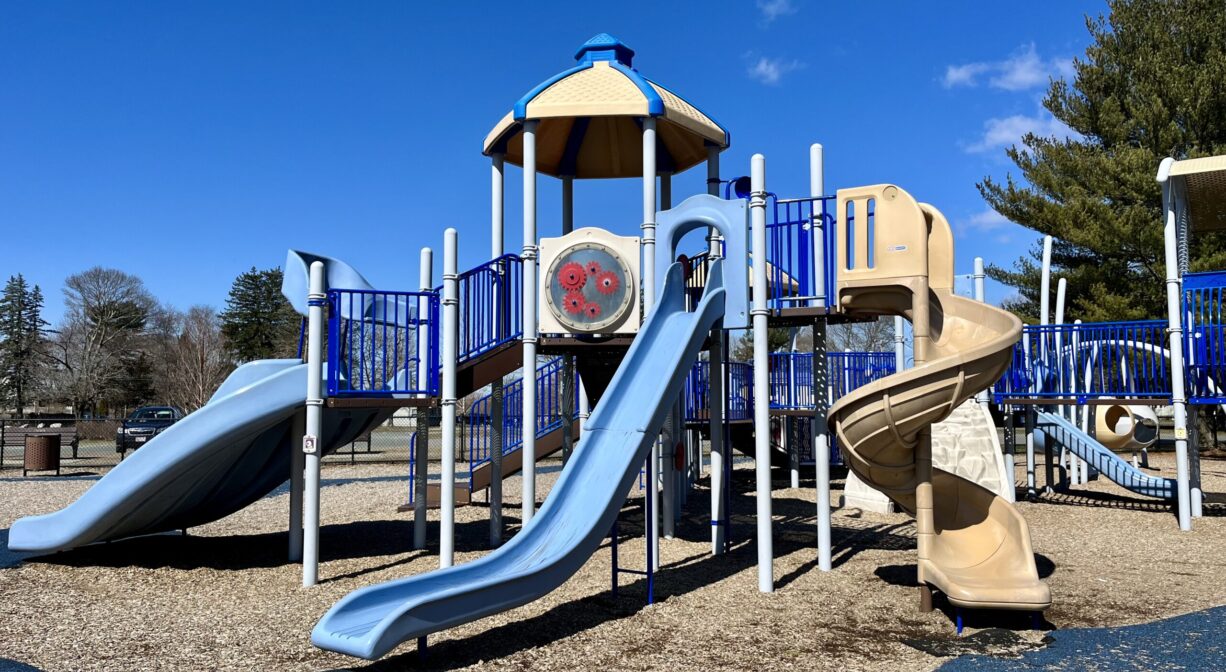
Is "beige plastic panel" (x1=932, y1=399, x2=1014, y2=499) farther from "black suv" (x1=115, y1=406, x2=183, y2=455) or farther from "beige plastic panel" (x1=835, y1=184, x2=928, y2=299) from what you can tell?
"black suv" (x1=115, y1=406, x2=183, y2=455)

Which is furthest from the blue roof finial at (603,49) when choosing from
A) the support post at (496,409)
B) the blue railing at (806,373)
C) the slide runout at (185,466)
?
the blue railing at (806,373)

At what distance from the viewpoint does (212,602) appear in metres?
8.67

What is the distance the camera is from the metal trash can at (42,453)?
72.4ft

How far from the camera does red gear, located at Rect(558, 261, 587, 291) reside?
10.3m

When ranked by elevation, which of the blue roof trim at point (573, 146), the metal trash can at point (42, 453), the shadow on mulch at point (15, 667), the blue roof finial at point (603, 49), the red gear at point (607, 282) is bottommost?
the shadow on mulch at point (15, 667)

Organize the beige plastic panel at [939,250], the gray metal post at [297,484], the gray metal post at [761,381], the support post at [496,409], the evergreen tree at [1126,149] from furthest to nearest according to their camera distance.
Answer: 1. the evergreen tree at [1126,149]
2. the support post at [496,409]
3. the gray metal post at [297,484]
4. the gray metal post at [761,381]
5. the beige plastic panel at [939,250]

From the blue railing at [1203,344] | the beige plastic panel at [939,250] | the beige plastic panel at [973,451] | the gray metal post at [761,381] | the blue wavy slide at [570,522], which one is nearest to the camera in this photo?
the blue wavy slide at [570,522]

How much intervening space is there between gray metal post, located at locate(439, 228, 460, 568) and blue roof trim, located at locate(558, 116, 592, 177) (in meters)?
4.08

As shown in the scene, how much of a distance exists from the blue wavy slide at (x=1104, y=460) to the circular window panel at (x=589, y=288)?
1201 centimetres

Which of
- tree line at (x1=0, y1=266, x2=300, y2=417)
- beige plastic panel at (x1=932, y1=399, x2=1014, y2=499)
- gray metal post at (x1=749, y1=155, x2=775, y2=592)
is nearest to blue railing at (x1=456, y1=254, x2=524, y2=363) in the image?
gray metal post at (x1=749, y1=155, x2=775, y2=592)

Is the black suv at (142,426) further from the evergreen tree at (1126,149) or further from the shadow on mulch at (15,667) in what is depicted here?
the evergreen tree at (1126,149)

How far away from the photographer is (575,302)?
407 inches

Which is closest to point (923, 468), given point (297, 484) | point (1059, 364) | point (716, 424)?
point (716, 424)

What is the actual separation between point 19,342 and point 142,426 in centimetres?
3448
